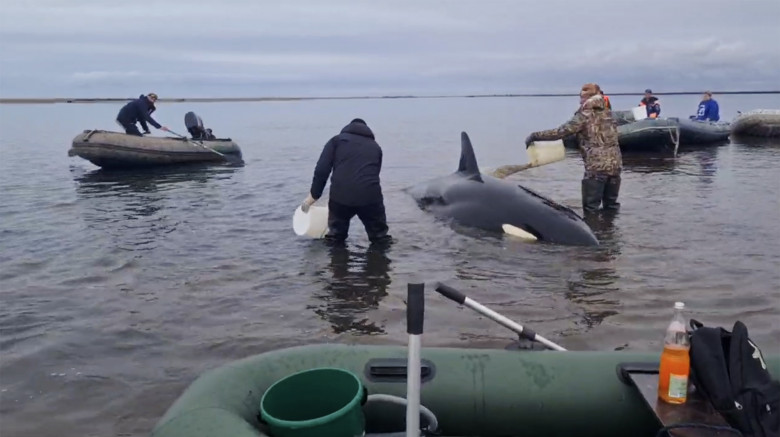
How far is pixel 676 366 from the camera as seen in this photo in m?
3.89

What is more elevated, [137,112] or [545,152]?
[137,112]

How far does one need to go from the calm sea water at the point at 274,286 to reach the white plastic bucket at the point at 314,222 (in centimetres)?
32

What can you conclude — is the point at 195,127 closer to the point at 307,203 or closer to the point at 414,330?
the point at 307,203

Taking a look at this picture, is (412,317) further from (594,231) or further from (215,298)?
(594,231)

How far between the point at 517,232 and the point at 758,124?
2832 centimetres

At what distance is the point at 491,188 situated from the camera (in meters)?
12.4

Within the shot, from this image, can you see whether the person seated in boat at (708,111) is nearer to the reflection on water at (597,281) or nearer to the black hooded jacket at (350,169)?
the reflection on water at (597,281)

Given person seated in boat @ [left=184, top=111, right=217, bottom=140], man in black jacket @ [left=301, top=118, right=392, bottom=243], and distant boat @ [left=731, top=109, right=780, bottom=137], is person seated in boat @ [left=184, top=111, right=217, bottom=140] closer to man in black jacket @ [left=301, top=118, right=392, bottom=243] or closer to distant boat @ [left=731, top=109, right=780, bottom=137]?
man in black jacket @ [left=301, top=118, right=392, bottom=243]

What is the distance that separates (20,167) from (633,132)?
23.7m

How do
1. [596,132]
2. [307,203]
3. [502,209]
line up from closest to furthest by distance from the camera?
[307,203] < [502,209] < [596,132]

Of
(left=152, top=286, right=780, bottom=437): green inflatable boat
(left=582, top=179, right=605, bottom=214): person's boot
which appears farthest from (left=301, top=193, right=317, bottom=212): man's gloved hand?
(left=152, top=286, right=780, bottom=437): green inflatable boat

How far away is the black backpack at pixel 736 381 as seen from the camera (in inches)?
144

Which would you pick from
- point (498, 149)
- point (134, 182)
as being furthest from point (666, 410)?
point (498, 149)

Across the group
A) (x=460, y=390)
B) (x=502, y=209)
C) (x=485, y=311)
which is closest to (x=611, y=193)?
(x=502, y=209)
